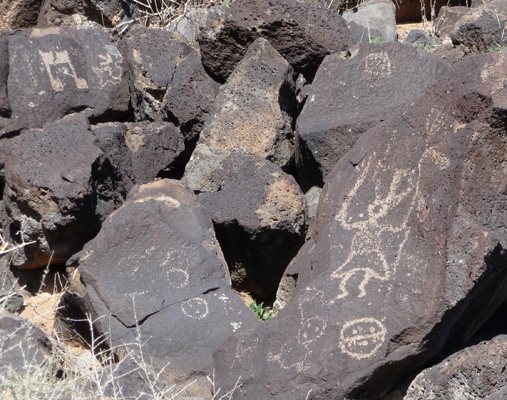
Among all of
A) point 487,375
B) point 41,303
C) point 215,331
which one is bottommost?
point 41,303

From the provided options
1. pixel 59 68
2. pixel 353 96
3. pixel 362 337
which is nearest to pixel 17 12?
pixel 59 68

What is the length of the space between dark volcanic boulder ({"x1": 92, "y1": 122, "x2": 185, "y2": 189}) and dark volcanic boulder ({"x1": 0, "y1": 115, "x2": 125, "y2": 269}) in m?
0.20

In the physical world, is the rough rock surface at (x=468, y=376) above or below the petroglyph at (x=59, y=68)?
above

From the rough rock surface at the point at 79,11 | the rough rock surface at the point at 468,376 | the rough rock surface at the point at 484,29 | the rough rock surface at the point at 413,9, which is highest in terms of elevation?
the rough rock surface at the point at 484,29

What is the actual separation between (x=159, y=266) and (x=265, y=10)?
2.14 meters

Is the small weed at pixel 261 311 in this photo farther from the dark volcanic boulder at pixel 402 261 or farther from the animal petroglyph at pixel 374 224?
the animal petroglyph at pixel 374 224

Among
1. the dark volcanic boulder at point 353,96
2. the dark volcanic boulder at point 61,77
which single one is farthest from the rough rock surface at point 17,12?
the dark volcanic boulder at point 353,96

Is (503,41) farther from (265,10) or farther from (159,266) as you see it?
(159,266)

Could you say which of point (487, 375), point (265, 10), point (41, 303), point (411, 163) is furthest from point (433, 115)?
point (41, 303)

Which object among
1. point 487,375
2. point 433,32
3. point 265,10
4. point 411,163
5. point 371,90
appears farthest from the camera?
point 433,32

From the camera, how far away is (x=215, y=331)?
3.71 m

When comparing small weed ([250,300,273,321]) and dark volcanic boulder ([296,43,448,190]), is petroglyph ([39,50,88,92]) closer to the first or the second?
dark volcanic boulder ([296,43,448,190])

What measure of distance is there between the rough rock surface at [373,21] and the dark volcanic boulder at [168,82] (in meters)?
1.55

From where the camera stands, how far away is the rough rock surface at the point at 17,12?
6.77 m
